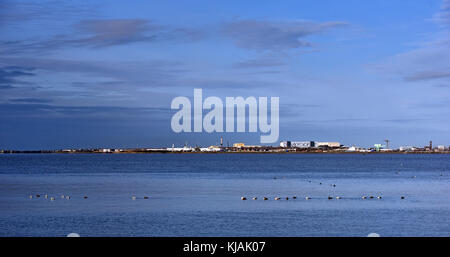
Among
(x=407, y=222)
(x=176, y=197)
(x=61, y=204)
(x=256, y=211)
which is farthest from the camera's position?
(x=176, y=197)

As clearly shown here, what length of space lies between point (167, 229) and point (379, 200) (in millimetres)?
22044

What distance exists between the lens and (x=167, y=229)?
109 feet

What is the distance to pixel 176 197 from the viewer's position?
170 feet
